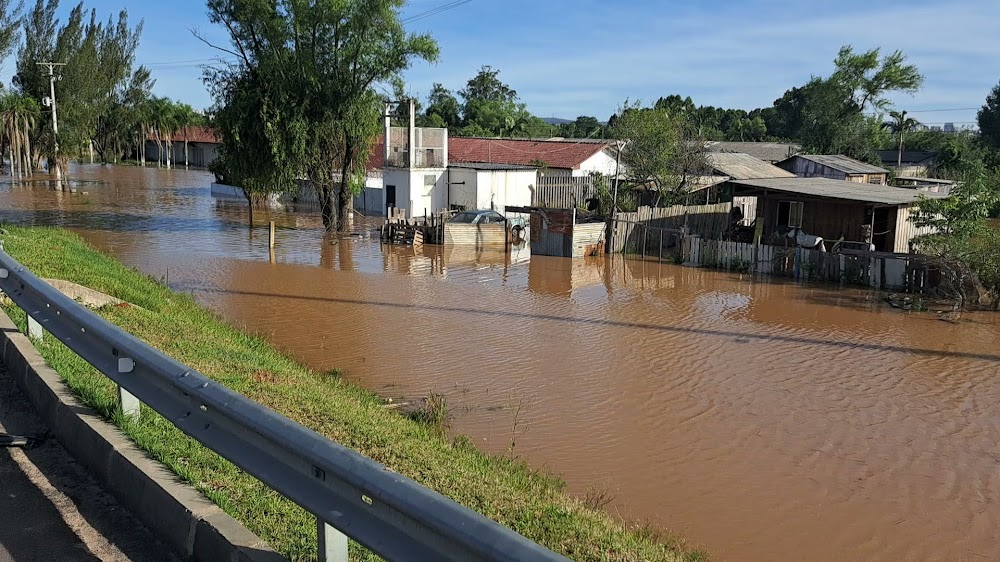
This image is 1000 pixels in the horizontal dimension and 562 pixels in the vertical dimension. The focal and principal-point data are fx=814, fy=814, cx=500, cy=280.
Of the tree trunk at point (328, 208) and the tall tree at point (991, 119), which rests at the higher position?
the tall tree at point (991, 119)

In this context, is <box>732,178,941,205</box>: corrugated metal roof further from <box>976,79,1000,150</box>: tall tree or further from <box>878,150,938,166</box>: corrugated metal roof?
<box>976,79,1000,150</box>: tall tree

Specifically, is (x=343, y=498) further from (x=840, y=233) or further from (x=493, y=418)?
(x=840, y=233)

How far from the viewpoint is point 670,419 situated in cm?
1110

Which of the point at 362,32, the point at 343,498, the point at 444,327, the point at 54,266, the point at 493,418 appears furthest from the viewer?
the point at 362,32

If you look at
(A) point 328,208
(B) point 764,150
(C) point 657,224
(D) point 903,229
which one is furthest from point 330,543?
(B) point 764,150

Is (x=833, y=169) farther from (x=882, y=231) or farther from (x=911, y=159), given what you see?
(x=911, y=159)

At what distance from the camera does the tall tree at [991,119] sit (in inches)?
2689

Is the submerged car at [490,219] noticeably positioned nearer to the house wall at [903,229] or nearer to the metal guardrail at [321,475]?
the house wall at [903,229]

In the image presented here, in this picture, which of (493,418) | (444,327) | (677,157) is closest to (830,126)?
(677,157)

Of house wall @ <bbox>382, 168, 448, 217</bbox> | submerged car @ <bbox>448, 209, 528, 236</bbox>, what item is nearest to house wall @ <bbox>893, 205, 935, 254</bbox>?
submerged car @ <bbox>448, 209, 528, 236</bbox>

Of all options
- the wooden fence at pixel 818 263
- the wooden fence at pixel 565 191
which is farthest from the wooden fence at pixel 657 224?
the wooden fence at pixel 565 191

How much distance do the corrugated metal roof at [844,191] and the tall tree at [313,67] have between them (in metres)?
12.7

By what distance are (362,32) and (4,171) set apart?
44.1m

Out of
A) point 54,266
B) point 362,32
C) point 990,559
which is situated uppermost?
point 362,32
